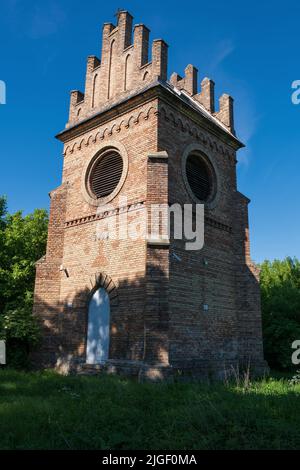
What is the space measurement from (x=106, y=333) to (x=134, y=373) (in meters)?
1.88

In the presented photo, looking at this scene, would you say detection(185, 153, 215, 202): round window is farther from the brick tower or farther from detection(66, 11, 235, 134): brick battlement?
detection(66, 11, 235, 134): brick battlement

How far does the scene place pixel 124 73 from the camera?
13.7 metres

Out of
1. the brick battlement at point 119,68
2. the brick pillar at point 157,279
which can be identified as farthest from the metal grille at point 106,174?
the brick battlement at point 119,68

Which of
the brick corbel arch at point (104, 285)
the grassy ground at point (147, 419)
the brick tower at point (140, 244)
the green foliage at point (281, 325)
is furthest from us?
the green foliage at point (281, 325)

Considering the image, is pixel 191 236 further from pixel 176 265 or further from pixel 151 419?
pixel 151 419

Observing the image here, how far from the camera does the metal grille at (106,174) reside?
43.0 ft

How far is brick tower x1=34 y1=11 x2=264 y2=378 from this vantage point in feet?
35.8

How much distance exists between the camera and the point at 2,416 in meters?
6.40

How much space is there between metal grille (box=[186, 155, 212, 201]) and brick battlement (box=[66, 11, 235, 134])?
9.58ft

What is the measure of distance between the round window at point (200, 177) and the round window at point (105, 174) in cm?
245

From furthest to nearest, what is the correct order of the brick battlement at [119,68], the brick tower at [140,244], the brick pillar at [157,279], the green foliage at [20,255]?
the green foliage at [20,255]
the brick battlement at [119,68]
the brick tower at [140,244]
the brick pillar at [157,279]

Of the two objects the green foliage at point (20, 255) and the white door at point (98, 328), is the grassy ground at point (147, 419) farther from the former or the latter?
the green foliage at point (20, 255)

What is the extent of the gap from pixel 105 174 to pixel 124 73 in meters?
3.77

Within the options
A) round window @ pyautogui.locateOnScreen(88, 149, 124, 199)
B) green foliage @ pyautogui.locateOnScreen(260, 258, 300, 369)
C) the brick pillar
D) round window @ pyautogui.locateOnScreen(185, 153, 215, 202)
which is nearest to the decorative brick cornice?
the brick pillar
